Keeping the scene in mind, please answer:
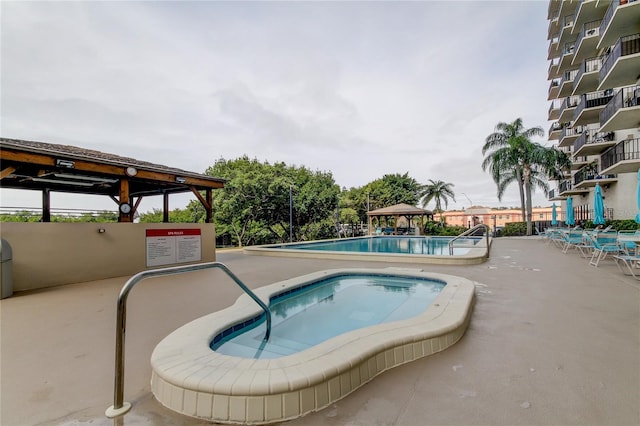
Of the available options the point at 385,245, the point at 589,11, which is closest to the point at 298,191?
the point at 385,245

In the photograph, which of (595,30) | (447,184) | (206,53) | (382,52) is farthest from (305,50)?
(447,184)

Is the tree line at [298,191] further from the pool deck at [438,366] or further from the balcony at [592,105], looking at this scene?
the pool deck at [438,366]

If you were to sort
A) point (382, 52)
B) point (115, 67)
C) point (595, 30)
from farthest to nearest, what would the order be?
→ point (595, 30) < point (382, 52) < point (115, 67)

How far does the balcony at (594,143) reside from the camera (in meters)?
17.8

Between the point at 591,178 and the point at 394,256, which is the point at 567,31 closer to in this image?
the point at 591,178

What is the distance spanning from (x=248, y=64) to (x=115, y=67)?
5.03 metres

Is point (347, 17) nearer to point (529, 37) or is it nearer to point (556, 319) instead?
point (529, 37)

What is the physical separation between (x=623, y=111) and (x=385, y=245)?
12195 mm

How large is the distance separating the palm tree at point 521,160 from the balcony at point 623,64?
8.46 meters

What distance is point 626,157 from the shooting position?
13.8 m

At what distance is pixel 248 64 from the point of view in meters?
13.0

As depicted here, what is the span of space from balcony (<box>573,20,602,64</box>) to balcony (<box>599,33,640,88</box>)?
6503mm

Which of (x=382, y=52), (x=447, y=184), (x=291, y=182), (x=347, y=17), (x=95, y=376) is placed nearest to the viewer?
(x=95, y=376)

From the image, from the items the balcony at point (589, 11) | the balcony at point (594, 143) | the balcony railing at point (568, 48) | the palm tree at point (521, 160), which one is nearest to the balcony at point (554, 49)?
the balcony railing at point (568, 48)
